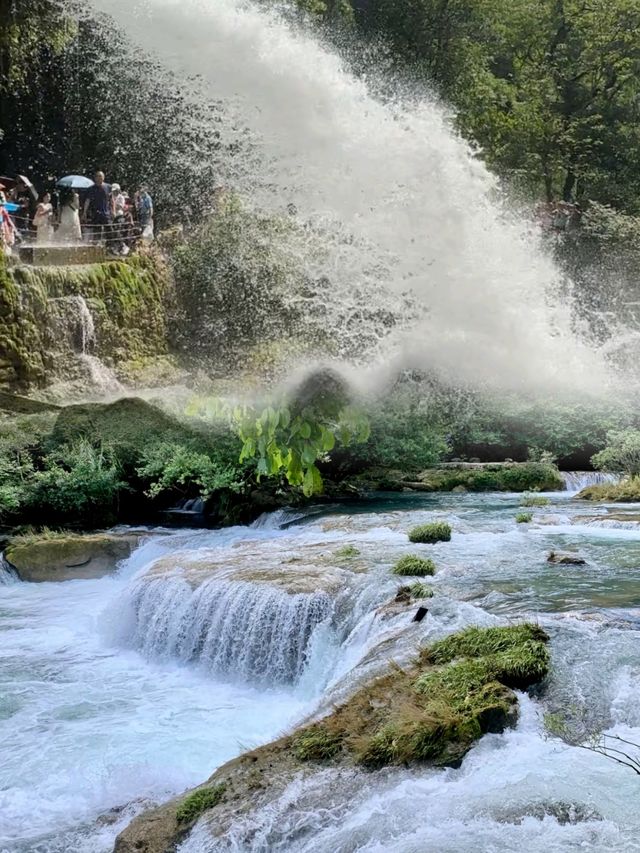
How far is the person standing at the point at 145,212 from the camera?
9.86 meters

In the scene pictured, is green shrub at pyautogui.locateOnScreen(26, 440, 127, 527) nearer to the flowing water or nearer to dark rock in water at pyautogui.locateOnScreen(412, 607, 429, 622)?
the flowing water

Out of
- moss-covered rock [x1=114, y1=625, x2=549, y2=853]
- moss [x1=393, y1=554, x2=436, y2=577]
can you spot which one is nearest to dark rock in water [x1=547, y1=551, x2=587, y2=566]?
moss [x1=393, y1=554, x2=436, y2=577]

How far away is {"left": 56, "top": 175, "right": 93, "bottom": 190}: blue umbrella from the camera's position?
34.1 feet

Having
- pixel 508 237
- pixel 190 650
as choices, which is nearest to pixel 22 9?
pixel 508 237

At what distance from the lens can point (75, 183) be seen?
1045 cm

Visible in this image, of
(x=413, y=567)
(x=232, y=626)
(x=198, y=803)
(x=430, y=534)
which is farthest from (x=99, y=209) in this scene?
(x=198, y=803)

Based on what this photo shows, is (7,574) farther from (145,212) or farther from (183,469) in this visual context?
(145,212)

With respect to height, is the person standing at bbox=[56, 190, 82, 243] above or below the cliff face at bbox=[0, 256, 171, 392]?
above

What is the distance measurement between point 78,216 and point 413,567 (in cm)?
626

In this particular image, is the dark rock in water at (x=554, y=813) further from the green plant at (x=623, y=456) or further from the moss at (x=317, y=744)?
the green plant at (x=623, y=456)

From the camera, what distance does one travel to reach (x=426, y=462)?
51.1 feet

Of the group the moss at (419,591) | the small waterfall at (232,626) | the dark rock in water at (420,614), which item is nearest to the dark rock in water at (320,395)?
the dark rock in water at (420,614)

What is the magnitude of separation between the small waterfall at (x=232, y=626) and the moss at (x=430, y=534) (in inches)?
95.4

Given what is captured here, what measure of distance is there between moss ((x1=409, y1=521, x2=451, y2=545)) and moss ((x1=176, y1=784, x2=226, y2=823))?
200 inches
